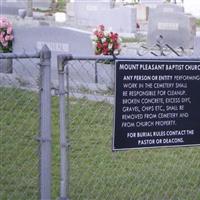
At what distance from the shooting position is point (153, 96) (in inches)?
167

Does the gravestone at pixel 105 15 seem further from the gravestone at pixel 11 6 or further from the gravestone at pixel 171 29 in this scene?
the gravestone at pixel 171 29

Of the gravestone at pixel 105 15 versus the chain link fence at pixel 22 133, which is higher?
the gravestone at pixel 105 15

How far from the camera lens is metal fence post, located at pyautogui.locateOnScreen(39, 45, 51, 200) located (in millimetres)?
3910

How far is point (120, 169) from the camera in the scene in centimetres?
626

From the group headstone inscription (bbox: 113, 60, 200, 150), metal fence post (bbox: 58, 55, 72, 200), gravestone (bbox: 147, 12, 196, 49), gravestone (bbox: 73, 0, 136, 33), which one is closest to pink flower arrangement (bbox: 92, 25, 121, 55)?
gravestone (bbox: 147, 12, 196, 49)

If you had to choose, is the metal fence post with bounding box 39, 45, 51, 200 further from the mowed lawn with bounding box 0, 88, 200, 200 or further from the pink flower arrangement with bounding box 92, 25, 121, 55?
the pink flower arrangement with bounding box 92, 25, 121, 55

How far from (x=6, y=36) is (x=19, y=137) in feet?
15.6

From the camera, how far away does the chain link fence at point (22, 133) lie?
4.03 m

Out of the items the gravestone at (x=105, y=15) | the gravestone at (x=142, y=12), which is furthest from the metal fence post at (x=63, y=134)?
the gravestone at (x=142, y=12)

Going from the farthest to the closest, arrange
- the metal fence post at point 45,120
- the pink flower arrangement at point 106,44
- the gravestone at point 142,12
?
the gravestone at point 142,12 → the pink flower arrangement at point 106,44 → the metal fence post at point 45,120

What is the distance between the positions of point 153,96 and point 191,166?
7.75 ft

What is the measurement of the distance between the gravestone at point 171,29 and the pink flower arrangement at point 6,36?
6.30 metres

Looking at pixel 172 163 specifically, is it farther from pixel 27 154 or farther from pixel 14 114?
pixel 14 114

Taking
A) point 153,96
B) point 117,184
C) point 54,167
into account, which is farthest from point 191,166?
point 153,96
